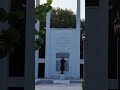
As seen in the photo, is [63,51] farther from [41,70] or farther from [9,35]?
Answer: [9,35]

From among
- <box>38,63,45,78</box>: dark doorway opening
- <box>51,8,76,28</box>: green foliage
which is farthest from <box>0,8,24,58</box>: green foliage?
<box>51,8,76,28</box>: green foliage

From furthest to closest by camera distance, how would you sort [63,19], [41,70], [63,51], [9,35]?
[63,19]
[41,70]
[63,51]
[9,35]

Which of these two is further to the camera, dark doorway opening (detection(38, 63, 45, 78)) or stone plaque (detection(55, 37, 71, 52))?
dark doorway opening (detection(38, 63, 45, 78))

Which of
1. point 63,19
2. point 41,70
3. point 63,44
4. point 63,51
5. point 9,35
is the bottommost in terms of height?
point 41,70

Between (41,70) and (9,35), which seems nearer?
(9,35)

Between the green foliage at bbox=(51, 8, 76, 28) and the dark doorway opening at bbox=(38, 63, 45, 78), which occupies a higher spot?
the green foliage at bbox=(51, 8, 76, 28)

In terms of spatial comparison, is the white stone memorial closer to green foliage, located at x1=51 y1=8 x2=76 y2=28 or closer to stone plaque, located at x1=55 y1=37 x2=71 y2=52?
Result: stone plaque, located at x1=55 y1=37 x2=71 y2=52

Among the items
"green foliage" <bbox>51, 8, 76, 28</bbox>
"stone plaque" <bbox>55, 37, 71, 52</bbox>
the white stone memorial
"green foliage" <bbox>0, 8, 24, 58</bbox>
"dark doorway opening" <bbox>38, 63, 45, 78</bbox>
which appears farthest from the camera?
"green foliage" <bbox>51, 8, 76, 28</bbox>

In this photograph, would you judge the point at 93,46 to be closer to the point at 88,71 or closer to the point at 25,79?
the point at 88,71

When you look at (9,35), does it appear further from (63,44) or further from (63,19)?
(63,19)

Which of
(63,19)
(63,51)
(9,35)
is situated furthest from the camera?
(63,19)

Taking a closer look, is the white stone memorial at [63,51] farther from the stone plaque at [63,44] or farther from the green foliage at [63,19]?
the green foliage at [63,19]

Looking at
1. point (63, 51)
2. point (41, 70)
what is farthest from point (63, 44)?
point (41, 70)

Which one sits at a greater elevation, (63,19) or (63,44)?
(63,19)
